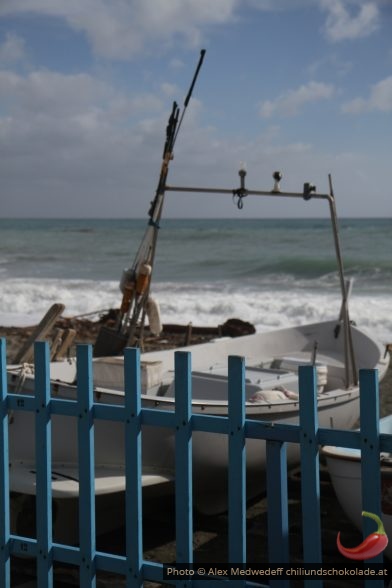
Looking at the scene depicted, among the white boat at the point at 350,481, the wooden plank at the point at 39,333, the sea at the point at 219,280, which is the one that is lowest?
the sea at the point at 219,280

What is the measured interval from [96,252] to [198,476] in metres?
43.7

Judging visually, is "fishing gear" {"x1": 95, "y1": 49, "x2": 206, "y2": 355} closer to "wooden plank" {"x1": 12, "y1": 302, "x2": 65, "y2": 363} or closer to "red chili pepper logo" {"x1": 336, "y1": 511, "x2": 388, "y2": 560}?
"wooden plank" {"x1": 12, "y1": 302, "x2": 65, "y2": 363}

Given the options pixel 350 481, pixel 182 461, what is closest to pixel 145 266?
pixel 350 481

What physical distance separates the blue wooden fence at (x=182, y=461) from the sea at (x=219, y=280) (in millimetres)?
9124

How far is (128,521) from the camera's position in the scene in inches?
138

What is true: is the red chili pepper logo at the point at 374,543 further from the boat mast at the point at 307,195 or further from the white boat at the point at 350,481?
the boat mast at the point at 307,195

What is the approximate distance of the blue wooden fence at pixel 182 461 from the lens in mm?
3105

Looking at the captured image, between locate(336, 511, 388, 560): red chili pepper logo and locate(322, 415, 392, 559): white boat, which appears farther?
locate(322, 415, 392, 559): white boat

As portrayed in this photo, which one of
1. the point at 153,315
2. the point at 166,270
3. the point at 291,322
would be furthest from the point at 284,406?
the point at 166,270

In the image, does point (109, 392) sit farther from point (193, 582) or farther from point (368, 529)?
point (368, 529)

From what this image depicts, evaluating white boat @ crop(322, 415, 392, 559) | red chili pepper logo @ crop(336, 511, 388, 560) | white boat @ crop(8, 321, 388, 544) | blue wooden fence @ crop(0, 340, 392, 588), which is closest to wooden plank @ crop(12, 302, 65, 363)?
white boat @ crop(8, 321, 388, 544)

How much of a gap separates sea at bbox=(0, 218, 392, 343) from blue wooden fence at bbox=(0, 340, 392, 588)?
9124 mm

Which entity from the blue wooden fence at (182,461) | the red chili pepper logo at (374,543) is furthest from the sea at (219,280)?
the red chili pepper logo at (374,543)

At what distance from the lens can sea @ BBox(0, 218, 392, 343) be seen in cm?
2055
